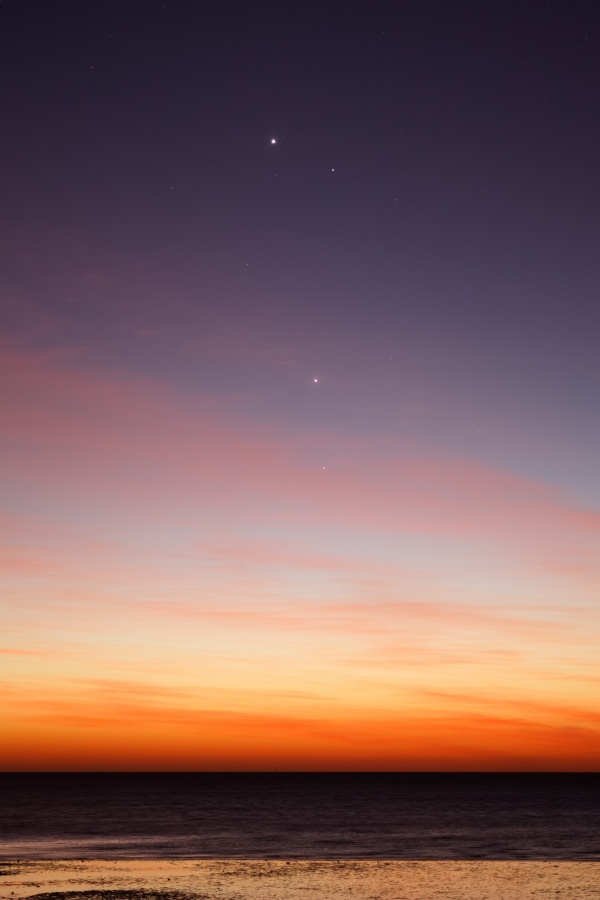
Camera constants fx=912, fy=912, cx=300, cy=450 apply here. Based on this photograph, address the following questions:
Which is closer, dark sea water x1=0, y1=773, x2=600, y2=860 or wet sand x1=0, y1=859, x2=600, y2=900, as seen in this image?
wet sand x1=0, y1=859, x2=600, y2=900

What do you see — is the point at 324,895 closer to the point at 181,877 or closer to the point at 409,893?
the point at 409,893

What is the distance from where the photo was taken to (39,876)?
51594 mm

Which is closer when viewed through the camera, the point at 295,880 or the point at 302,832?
the point at 295,880

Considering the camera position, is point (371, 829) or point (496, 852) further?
point (371, 829)

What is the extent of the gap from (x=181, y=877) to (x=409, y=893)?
13530mm

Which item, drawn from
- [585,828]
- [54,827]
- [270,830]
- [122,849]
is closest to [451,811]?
[585,828]

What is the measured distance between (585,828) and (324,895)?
6411 centimetres

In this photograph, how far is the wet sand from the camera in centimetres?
4456

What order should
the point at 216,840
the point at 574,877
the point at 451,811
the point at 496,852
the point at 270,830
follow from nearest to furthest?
1. the point at 574,877
2. the point at 496,852
3. the point at 216,840
4. the point at 270,830
5. the point at 451,811

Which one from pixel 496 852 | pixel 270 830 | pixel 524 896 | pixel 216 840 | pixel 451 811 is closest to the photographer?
pixel 524 896

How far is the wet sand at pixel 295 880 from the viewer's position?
44.6m

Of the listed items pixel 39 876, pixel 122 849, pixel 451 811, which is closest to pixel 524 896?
pixel 39 876

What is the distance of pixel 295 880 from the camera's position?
166 feet

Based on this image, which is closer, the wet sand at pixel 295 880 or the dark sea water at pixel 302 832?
the wet sand at pixel 295 880
